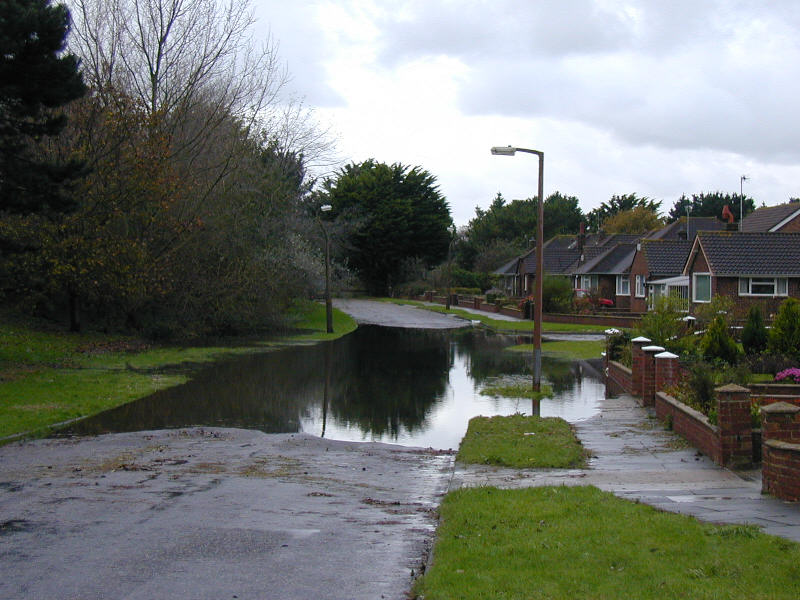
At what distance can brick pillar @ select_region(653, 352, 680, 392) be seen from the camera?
56.5 feet

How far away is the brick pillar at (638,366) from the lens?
1967 centimetres

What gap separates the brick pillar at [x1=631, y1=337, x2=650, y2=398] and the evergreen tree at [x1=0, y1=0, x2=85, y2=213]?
48.8ft

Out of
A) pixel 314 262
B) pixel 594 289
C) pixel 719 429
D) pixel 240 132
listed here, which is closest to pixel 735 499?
pixel 719 429

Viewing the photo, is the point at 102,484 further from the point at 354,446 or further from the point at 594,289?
the point at 594,289

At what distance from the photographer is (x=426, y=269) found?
94000 mm

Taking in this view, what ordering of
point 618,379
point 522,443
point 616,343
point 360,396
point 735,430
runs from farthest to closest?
1. point 616,343
2. point 618,379
3. point 360,396
4. point 522,443
5. point 735,430

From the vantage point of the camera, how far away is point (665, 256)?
55094mm

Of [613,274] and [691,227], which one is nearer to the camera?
[613,274]

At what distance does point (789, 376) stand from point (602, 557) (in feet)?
46.1

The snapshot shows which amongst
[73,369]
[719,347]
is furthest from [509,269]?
[73,369]

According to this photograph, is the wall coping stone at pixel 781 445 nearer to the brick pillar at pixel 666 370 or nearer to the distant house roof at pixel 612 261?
the brick pillar at pixel 666 370

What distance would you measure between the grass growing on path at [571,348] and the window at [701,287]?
7227mm

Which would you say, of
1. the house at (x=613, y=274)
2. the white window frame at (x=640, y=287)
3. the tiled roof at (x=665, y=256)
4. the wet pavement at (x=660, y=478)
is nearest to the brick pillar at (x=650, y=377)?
the wet pavement at (x=660, y=478)

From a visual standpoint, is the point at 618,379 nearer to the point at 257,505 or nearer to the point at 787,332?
the point at 787,332
